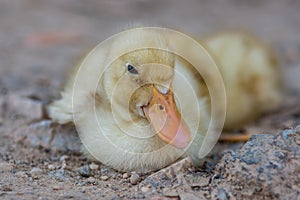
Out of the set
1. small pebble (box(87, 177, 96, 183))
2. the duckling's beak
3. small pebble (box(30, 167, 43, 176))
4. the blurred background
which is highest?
the blurred background

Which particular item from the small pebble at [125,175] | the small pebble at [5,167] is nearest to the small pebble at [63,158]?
the small pebble at [5,167]

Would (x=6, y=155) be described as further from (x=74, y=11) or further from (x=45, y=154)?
(x=74, y=11)

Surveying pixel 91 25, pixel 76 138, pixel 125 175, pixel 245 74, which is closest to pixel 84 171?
pixel 125 175

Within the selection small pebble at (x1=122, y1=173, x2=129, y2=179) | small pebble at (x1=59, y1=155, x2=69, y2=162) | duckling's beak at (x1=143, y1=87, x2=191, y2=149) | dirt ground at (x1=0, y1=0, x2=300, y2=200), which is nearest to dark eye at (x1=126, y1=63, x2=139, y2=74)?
duckling's beak at (x1=143, y1=87, x2=191, y2=149)

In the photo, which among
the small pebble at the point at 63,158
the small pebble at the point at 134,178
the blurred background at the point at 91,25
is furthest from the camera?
the blurred background at the point at 91,25

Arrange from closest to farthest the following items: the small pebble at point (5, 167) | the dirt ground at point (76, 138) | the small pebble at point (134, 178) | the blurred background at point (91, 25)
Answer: the dirt ground at point (76, 138) < the small pebble at point (134, 178) < the small pebble at point (5, 167) < the blurred background at point (91, 25)

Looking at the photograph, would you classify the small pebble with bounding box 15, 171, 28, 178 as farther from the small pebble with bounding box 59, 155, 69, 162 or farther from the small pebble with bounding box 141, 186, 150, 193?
the small pebble with bounding box 141, 186, 150, 193

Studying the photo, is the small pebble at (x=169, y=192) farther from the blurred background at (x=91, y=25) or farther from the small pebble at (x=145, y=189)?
the blurred background at (x=91, y=25)
